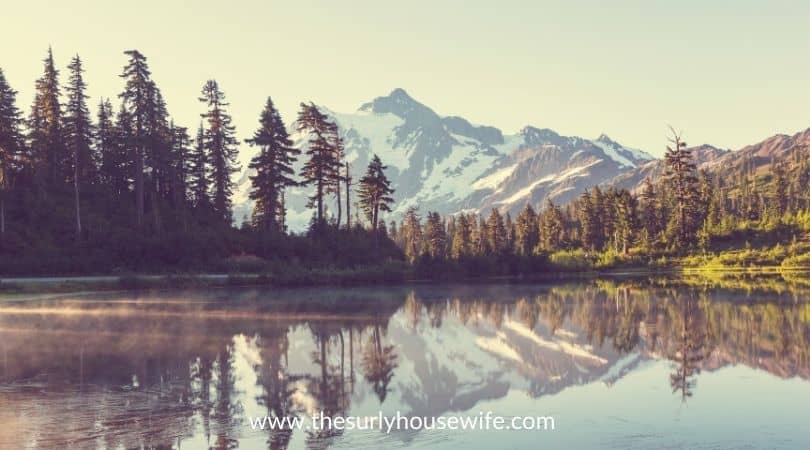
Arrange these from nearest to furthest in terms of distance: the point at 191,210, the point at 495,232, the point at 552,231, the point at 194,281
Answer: the point at 194,281 < the point at 191,210 < the point at 552,231 < the point at 495,232

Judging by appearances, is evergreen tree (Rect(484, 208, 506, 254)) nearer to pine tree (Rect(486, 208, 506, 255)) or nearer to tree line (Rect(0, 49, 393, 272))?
pine tree (Rect(486, 208, 506, 255))

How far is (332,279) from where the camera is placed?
5412 centimetres

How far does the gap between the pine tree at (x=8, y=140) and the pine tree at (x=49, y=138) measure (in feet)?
5.25

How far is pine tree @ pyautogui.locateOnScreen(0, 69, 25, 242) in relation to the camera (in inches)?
2485

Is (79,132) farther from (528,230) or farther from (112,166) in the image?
(528,230)

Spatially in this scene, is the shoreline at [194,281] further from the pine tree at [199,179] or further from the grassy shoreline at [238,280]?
the pine tree at [199,179]

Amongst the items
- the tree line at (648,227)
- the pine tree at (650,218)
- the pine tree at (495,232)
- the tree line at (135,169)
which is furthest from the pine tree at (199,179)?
the pine tree at (495,232)

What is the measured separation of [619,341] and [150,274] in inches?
1565

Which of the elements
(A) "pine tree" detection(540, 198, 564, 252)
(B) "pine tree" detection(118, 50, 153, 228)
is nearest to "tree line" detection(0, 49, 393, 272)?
(B) "pine tree" detection(118, 50, 153, 228)

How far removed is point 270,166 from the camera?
66938 mm

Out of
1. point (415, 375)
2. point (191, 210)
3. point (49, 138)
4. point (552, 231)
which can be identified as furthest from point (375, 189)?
point (415, 375)

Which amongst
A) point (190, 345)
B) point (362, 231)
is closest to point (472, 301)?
point (190, 345)

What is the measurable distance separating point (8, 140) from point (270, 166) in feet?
75.1

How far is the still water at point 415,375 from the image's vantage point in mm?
11289
